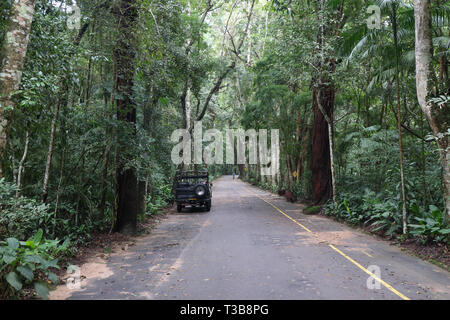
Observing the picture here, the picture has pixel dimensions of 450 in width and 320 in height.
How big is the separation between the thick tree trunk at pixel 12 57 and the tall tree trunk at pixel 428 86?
8504mm

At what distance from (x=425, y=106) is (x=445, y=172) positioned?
169cm

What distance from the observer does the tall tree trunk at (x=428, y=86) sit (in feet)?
24.5

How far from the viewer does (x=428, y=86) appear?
7699 millimetres

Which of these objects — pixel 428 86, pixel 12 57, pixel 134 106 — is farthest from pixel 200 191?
pixel 12 57

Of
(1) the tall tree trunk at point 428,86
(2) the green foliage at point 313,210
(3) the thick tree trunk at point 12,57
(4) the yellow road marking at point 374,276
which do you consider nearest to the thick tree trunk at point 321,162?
(2) the green foliage at point 313,210

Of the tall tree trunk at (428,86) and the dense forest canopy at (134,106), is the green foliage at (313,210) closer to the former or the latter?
the dense forest canopy at (134,106)

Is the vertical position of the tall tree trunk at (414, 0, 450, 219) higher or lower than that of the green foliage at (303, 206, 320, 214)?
higher

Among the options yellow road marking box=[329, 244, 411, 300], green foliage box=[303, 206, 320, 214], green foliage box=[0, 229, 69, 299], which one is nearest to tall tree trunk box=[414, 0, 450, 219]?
yellow road marking box=[329, 244, 411, 300]

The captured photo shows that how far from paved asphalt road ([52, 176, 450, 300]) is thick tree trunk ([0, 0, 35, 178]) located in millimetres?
2972

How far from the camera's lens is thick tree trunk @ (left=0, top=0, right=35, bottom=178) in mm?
4734

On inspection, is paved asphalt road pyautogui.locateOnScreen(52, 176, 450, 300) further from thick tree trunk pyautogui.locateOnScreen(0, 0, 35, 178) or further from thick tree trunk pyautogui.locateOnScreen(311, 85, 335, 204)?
thick tree trunk pyautogui.locateOnScreen(311, 85, 335, 204)

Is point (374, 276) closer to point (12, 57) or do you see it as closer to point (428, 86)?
point (428, 86)

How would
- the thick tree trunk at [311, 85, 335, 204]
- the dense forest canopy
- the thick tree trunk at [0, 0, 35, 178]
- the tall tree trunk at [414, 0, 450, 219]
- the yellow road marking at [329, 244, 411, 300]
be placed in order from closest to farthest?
the thick tree trunk at [0, 0, 35, 178] → the yellow road marking at [329, 244, 411, 300] → the dense forest canopy → the tall tree trunk at [414, 0, 450, 219] → the thick tree trunk at [311, 85, 335, 204]
